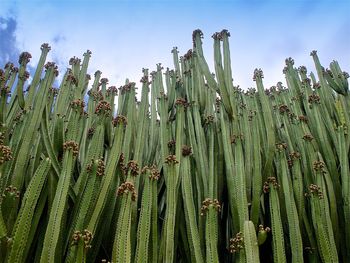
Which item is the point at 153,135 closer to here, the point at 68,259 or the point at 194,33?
the point at 194,33

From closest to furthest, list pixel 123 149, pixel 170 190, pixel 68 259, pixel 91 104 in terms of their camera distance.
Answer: pixel 68 259 < pixel 170 190 < pixel 123 149 < pixel 91 104

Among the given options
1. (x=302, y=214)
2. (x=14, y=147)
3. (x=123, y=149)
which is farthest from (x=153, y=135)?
(x=302, y=214)

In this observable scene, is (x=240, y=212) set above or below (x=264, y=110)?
below

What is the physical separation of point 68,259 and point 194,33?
2.98m

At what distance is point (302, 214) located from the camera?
296 centimetres

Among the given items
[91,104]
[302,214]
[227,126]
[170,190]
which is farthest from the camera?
[91,104]

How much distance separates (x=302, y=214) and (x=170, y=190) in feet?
3.45

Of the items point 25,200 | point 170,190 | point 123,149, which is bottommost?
point 25,200

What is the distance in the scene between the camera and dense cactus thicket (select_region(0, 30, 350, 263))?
2.38m

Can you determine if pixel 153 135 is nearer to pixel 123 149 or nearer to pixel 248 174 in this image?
pixel 123 149

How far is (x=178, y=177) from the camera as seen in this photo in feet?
10.0

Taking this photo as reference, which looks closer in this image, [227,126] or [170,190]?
[170,190]

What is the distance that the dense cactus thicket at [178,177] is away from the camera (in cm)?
238

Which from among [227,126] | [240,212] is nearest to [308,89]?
[227,126]
